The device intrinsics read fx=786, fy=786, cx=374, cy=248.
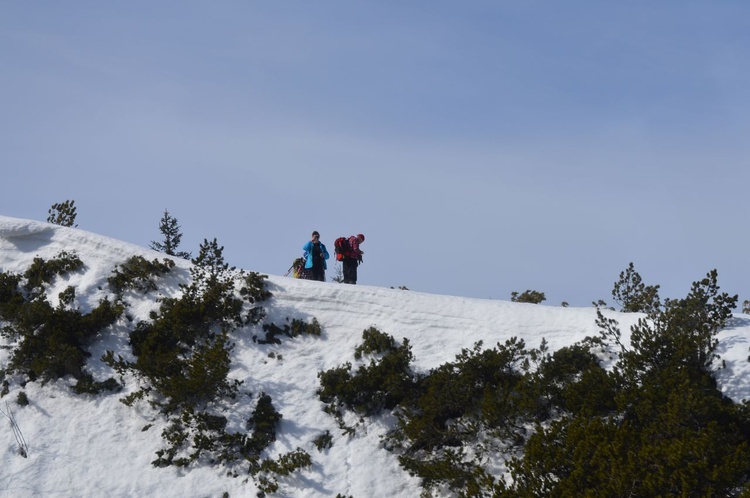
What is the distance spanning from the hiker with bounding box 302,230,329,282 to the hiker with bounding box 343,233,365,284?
22.5 inches

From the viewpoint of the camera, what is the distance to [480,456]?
12.1 meters

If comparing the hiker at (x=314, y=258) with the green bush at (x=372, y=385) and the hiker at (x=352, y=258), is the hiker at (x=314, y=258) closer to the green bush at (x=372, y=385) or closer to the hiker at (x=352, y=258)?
the hiker at (x=352, y=258)

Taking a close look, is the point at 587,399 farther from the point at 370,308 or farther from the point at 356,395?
the point at 370,308

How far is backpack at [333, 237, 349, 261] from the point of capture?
1844 cm

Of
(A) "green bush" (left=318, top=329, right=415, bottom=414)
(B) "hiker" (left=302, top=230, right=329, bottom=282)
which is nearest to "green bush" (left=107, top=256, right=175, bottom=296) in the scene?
(B) "hiker" (left=302, top=230, right=329, bottom=282)

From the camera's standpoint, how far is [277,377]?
46.7 feet

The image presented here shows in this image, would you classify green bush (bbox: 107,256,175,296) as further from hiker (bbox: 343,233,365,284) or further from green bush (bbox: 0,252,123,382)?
hiker (bbox: 343,233,365,284)

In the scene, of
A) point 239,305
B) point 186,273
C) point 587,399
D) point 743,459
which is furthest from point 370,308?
point 743,459

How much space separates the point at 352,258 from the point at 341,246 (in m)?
0.46

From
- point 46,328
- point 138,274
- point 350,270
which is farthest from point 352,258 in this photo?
point 46,328

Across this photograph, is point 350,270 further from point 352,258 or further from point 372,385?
point 372,385

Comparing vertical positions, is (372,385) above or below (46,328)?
below

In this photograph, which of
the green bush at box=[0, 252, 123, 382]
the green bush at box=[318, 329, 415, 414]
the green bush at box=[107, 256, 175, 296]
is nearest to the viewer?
the green bush at box=[318, 329, 415, 414]

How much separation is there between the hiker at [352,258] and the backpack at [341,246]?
0.11 m
